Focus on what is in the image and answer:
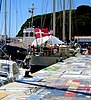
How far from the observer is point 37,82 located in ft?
37.7

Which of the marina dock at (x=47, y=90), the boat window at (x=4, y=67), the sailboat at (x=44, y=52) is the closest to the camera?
the marina dock at (x=47, y=90)

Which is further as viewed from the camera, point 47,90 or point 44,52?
point 44,52

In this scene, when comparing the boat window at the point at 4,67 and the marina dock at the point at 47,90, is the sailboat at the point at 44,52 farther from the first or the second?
the marina dock at the point at 47,90

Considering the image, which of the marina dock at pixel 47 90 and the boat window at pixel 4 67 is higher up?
the boat window at pixel 4 67

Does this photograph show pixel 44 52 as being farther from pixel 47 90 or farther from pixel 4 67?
pixel 47 90

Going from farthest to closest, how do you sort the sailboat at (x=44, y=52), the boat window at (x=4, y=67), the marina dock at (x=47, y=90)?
the sailboat at (x=44, y=52), the boat window at (x=4, y=67), the marina dock at (x=47, y=90)

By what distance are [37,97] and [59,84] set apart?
2.36 metres

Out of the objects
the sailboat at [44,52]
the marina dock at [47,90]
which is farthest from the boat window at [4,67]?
the sailboat at [44,52]

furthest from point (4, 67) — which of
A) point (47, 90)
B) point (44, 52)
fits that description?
point (44, 52)

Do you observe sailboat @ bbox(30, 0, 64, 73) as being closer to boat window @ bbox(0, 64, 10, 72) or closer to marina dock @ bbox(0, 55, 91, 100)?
boat window @ bbox(0, 64, 10, 72)

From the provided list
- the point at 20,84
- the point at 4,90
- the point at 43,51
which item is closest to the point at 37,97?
the point at 4,90

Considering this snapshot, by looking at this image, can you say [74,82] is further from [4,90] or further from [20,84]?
[4,90]

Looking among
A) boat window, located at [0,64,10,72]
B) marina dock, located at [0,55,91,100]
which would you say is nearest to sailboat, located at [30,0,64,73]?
boat window, located at [0,64,10,72]

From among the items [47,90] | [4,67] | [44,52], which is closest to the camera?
[47,90]
